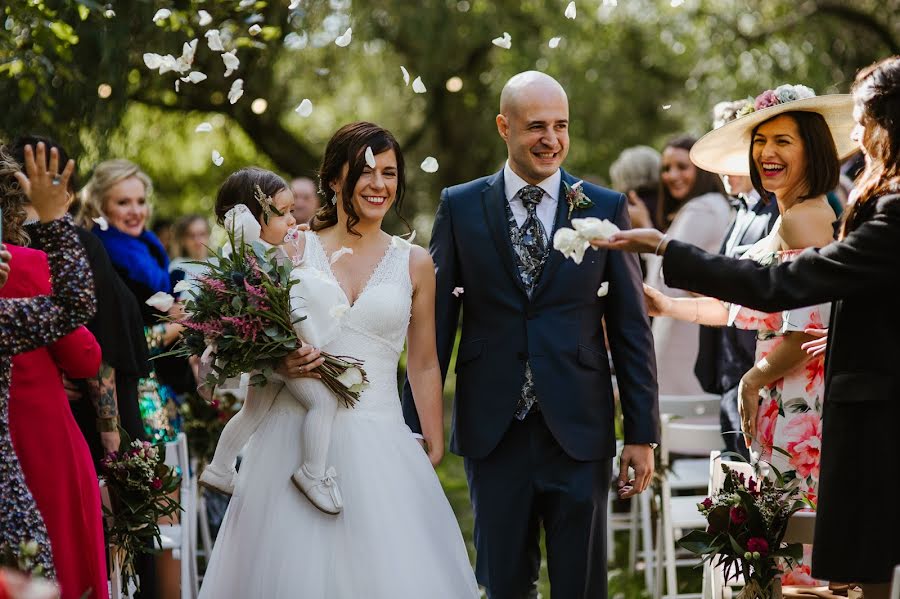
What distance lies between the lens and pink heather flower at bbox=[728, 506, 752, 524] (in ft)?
13.4

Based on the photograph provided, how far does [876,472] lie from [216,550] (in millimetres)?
2147

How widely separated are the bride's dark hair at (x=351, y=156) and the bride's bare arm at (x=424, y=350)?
185mm

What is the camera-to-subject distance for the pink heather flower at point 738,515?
161 inches

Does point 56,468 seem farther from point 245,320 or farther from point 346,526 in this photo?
point 346,526

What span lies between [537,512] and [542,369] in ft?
1.86

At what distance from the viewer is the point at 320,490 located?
3.98 metres

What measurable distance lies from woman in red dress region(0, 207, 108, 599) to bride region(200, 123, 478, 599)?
43 cm

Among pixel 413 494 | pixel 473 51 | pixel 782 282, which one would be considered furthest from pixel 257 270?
pixel 473 51

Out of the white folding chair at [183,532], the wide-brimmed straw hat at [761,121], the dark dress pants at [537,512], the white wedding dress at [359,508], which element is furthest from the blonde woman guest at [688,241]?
the white wedding dress at [359,508]

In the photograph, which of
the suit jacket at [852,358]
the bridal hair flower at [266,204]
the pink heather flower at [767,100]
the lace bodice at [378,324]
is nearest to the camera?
the suit jacket at [852,358]

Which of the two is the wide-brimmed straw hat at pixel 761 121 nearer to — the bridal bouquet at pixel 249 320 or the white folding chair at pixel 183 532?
the bridal bouquet at pixel 249 320

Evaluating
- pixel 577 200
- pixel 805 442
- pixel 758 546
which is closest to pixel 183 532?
pixel 577 200

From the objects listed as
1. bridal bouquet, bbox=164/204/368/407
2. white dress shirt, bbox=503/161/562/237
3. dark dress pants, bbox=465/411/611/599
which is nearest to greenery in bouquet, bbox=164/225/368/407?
bridal bouquet, bbox=164/204/368/407

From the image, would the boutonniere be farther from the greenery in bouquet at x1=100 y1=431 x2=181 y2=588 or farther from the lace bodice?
the greenery in bouquet at x1=100 y1=431 x2=181 y2=588
